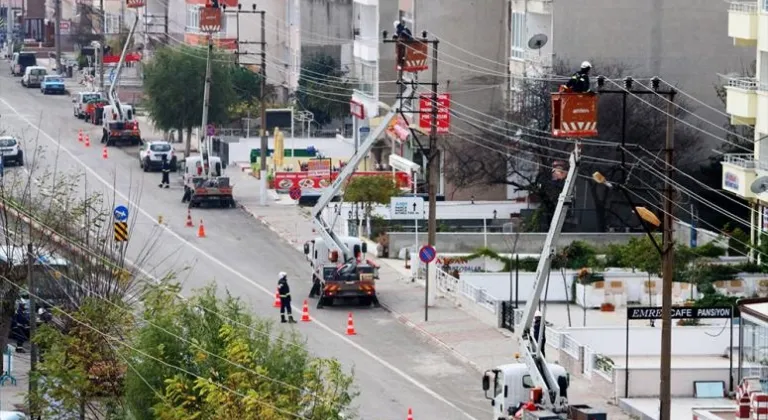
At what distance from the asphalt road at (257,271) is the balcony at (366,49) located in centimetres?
1041

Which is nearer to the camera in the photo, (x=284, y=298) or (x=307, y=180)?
(x=284, y=298)

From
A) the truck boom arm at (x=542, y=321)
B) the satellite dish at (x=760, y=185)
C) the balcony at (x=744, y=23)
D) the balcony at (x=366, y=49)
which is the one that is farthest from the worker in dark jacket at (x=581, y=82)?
the balcony at (x=366, y=49)

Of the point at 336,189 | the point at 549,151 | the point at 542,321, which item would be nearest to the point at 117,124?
the point at 549,151

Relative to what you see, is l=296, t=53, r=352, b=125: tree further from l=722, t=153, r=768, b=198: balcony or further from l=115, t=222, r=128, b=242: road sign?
l=115, t=222, r=128, b=242: road sign

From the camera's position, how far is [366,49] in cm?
9144

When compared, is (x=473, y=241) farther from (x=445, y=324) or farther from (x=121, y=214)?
(x=121, y=214)

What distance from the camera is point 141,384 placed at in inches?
1356

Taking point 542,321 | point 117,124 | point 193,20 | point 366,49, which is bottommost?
point 542,321

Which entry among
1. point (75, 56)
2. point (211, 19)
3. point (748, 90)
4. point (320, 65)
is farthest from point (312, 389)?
point (75, 56)

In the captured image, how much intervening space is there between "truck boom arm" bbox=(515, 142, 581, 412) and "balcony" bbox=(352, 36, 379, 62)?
1973 inches

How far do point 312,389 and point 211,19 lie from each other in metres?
54.9

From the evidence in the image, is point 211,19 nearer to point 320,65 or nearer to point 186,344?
point 320,65

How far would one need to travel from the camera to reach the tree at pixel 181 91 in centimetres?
8931

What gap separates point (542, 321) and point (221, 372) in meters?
8.71
